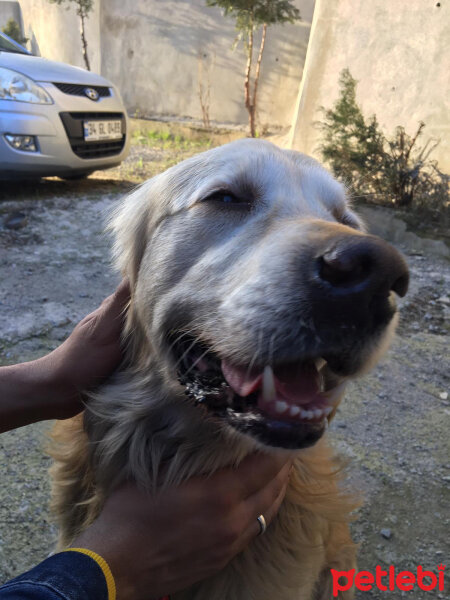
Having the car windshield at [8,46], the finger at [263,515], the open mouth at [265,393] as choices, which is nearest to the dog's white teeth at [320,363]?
the open mouth at [265,393]

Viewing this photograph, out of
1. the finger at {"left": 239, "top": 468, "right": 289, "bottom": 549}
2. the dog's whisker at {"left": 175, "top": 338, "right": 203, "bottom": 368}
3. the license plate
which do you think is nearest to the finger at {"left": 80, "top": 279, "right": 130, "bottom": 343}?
the dog's whisker at {"left": 175, "top": 338, "right": 203, "bottom": 368}

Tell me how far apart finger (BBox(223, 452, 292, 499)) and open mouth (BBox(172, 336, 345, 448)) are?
190mm

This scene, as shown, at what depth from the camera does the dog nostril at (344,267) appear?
3.42ft

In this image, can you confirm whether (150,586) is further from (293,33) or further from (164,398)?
(293,33)

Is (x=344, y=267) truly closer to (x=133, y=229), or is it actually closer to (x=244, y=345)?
(x=244, y=345)

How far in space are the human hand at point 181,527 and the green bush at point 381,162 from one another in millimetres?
4633

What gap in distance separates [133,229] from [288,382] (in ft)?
2.99

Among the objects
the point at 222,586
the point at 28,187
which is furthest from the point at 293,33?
the point at 222,586

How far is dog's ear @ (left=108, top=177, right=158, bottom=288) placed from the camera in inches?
69.6

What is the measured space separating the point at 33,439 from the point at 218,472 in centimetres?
143

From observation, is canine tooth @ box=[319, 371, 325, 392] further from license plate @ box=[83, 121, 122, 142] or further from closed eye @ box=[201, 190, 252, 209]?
license plate @ box=[83, 121, 122, 142]

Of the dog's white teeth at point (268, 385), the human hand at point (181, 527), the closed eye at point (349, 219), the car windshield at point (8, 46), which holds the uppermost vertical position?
the closed eye at point (349, 219)

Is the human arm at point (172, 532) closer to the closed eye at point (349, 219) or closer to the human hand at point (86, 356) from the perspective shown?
the human hand at point (86, 356)

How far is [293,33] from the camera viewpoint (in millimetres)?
9719
